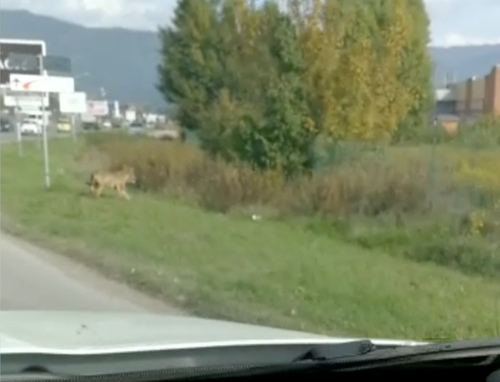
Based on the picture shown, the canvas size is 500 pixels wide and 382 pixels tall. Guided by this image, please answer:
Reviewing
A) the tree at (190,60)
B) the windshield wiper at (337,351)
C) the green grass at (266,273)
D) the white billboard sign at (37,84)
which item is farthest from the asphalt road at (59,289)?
the tree at (190,60)

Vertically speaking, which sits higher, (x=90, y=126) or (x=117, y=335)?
(x=117, y=335)

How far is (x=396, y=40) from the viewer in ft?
83.4

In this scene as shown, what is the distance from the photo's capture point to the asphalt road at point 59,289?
1160cm

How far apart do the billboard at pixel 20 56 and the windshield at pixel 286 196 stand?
449 millimetres

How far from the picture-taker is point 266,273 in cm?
1409

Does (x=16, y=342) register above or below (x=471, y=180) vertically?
above

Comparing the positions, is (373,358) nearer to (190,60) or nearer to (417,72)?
(417,72)

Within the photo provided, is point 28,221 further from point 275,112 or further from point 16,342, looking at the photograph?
point 16,342

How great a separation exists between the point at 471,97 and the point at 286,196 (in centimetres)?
482

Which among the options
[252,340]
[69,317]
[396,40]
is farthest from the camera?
[396,40]

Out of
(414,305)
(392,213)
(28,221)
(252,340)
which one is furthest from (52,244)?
(252,340)

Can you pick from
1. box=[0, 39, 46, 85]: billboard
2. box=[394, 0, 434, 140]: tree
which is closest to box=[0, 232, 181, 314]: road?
box=[394, 0, 434, 140]: tree

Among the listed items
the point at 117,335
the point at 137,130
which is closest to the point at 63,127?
the point at 137,130

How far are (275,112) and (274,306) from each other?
49.0 feet
